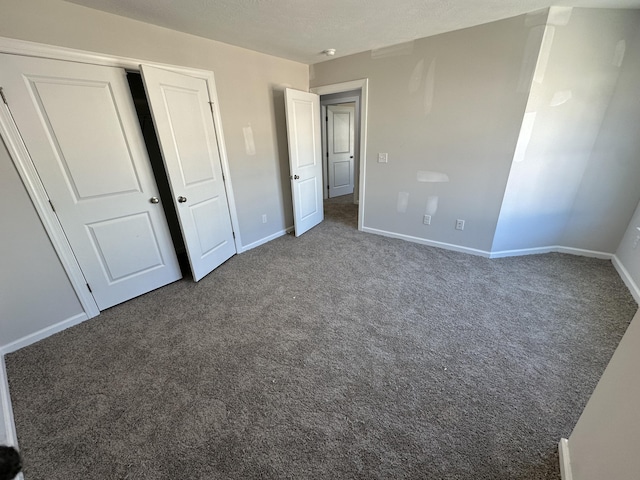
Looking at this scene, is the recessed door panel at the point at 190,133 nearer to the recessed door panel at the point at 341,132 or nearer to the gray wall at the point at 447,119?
the gray wall at the point at 447,119

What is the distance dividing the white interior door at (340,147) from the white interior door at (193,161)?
3381mm

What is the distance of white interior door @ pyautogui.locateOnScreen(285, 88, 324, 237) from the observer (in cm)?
326

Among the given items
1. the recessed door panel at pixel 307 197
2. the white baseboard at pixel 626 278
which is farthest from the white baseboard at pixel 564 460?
the recessed door panel at pixel 307 197

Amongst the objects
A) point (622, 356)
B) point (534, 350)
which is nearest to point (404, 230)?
point (534, 350)

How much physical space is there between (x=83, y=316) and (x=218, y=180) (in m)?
1.71

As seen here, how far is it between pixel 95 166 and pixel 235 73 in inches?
67.0

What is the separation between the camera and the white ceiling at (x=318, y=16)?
6.18 feet

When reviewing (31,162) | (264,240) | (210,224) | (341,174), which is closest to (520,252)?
(264,240)

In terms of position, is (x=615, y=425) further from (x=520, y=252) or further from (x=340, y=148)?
(x=340, y=148)

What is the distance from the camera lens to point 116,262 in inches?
89.7

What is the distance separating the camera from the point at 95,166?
2.02 metres

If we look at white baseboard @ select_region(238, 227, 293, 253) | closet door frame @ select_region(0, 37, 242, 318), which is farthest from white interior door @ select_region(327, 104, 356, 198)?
closet door frame @ select_region(0, 37, 242, 318)

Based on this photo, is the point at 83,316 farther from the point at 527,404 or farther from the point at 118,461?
the point at 527,404

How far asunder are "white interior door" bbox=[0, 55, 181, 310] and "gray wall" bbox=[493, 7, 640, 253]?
360 cm
